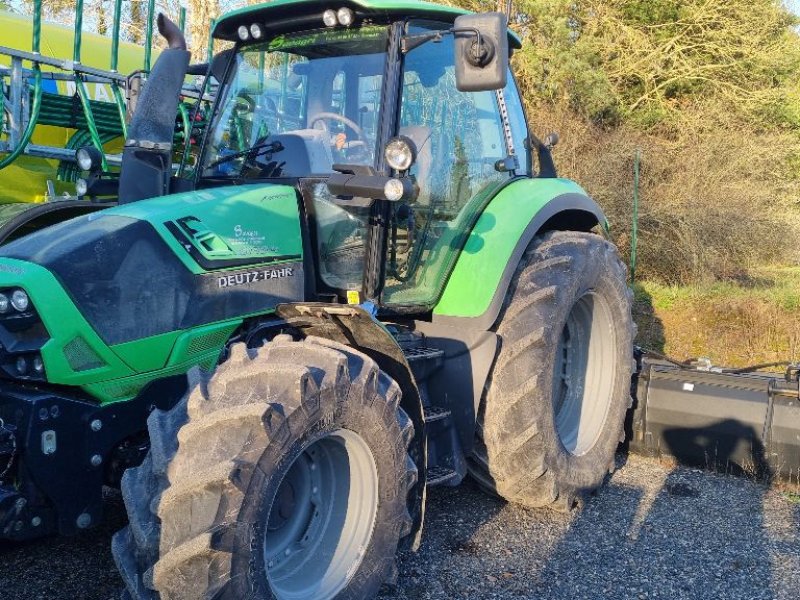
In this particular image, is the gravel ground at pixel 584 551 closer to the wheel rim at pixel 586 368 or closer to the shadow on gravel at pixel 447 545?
the shadow on gravel at pixel 447 545

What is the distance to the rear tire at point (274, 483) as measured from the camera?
230 cm

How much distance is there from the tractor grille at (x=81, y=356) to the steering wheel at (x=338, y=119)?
1449 millimetres

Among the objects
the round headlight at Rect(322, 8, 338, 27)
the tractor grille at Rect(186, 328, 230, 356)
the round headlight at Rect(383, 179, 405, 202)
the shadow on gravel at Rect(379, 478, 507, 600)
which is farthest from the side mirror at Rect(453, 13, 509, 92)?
the shadow on gravel at Rect(379, 478, 507, 600)

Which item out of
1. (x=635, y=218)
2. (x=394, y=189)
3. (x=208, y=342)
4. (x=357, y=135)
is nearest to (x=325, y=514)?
(x=208, y=342)

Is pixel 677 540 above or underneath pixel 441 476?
underneath

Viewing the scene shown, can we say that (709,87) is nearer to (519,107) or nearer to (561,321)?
(519,107)

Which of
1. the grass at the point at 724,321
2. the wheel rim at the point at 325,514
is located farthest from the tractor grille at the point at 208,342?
the grass at the point at 724,321

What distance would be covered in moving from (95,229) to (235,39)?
4.95ft

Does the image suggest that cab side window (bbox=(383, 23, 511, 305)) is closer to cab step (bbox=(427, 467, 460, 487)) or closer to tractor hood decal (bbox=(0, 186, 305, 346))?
tractor hood decal (bbox=(0, 186, 305, 346))

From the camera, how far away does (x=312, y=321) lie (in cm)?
312

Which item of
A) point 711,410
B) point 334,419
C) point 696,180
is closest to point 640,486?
point 711,410

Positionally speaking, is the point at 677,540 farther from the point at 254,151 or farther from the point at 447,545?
the point at 254,151

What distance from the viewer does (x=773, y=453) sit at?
4336mm

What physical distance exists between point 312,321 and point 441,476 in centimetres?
90
